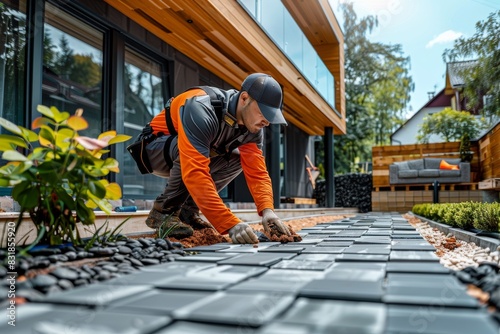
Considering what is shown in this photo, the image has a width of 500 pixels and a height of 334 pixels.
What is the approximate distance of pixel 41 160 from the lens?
1.77 m

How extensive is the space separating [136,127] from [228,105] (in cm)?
289

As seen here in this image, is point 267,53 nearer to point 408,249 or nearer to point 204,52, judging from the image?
point 204,52

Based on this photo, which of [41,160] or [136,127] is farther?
[136,127]

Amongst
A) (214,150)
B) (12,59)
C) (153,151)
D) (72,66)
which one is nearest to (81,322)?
(214,150)

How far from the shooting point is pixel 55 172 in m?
1.71

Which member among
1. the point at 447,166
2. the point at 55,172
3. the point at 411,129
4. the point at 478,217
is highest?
the point at 411,129

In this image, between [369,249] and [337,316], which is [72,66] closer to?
[369,249]

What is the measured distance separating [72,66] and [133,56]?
40.0 inches

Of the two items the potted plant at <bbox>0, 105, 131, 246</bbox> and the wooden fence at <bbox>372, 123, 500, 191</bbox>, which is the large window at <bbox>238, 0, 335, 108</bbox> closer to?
the wooden fence at <bbox>372, 123, 500, 191</bbox>

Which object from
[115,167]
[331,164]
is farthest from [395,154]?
[115,167]

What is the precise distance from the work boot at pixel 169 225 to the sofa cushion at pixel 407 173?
8695 mm

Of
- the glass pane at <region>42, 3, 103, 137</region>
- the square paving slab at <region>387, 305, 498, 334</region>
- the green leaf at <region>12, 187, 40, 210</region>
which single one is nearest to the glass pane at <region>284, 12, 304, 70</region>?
the glass pane at <region>42, 3, 103, 137</region>

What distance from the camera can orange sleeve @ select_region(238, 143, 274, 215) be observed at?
2826 millimetres

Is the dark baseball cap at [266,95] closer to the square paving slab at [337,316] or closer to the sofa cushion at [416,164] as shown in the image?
the square paving slab at [337,316]
